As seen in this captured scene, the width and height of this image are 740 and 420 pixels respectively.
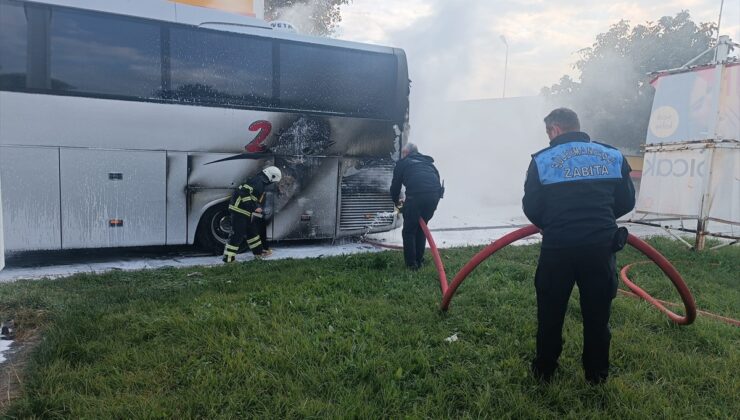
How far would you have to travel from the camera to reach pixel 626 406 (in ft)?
9.76

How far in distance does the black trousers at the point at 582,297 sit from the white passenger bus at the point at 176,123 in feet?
17.3

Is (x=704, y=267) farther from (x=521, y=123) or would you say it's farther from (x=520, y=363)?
(x=521, y=123)

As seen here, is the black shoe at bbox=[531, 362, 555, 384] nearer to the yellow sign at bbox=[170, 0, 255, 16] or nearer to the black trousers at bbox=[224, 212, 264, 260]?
the black trousers at bbox=[224, 212, 264, 260]

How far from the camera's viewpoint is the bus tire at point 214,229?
7.44 m

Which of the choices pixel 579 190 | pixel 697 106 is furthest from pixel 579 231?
pixel 697 106

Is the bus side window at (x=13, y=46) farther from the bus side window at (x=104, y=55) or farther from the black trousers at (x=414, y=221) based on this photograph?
the black trousers at (x=414, y=221)

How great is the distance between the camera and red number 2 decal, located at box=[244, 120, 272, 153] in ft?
24.2

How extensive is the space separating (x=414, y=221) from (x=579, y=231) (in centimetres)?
357

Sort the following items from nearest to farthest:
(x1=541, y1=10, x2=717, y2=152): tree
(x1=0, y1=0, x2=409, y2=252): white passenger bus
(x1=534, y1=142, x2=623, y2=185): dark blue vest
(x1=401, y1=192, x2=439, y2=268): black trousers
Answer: (x1=534, y1=142, x2=623, y2=185): dark blue vest
(x1=0, y1=0, x2=409, y2=252): white passenger bus
(x1=401, y1=192, x2=439, y2=268): black trousers
(x1=541, y1=10, x2=717, y2=152): tree

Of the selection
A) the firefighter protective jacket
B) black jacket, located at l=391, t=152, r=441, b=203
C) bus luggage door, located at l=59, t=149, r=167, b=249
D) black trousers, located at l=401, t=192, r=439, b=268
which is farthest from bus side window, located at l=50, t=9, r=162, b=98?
black trousers, located at l=401, t=192, r=439, b=268

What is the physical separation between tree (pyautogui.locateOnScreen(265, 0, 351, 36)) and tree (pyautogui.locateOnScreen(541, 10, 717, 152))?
32.9 feet

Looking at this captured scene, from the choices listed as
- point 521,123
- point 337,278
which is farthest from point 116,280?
point 521,123

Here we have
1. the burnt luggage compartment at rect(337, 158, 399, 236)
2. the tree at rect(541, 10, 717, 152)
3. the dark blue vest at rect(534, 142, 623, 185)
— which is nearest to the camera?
the dark blue vest at rect(534, 142, 623, 185)

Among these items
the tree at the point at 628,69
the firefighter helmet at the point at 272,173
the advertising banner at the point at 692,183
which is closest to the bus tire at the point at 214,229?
the firefighter helmet at the point at 272,173
